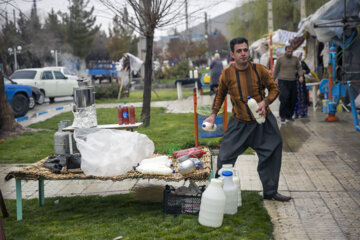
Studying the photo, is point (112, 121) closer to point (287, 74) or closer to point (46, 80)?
point (287, 74)

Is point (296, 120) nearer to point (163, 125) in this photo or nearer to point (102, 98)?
point (163, 125)

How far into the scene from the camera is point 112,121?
1345cm

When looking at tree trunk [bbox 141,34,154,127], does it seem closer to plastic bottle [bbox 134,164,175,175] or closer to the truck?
plastic bottle [bbox 134,164,175,175]

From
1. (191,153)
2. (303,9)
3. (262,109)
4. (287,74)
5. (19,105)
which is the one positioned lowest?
(191,153)

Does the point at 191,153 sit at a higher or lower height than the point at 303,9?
lower

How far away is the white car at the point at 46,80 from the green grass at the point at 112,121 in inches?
308

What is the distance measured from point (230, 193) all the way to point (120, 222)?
4.09 ft

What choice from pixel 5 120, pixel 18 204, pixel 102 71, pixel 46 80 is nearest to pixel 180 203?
pixel 18 204

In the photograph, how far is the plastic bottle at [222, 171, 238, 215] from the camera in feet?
16.2

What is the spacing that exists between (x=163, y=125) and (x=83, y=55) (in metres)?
63.2

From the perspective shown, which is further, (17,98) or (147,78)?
(17,98)

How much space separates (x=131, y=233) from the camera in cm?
463

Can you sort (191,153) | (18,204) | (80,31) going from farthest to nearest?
(80,31) < (191,153) < (18,204)

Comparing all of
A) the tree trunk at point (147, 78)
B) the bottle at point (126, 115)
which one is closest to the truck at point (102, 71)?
the tree trunk at point (147, 78)
